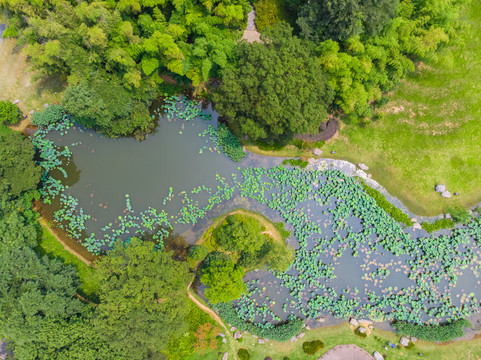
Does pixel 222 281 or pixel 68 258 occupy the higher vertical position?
pixel 222 281

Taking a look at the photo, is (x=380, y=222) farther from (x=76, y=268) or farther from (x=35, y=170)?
(x=35, y=170)

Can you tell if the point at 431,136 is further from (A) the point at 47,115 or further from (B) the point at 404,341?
(A) the point at 47,115

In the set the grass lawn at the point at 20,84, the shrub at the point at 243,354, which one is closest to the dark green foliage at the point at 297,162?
the shrub at the point at 243,354

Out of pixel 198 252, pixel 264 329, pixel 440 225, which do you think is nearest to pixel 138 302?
pixel 198 252

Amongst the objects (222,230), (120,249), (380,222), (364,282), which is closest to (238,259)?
(222,230)

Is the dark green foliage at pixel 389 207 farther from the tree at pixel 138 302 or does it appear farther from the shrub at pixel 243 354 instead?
the tree at pixel 138 302

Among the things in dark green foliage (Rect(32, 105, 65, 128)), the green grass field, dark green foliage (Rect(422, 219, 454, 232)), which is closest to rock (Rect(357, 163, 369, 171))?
the green grass field
